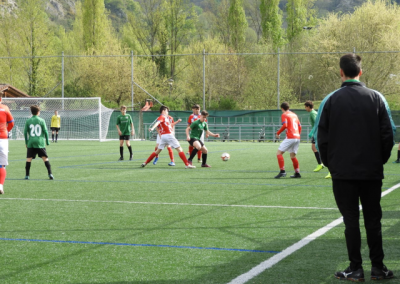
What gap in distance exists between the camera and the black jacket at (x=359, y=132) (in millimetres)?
4480

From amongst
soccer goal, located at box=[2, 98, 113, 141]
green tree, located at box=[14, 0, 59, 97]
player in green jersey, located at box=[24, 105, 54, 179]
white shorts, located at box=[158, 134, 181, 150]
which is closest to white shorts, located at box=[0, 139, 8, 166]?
player in green jersey, located at box=[24, 105, 54, 179]

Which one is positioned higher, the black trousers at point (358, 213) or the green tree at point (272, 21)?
the green tree at point (272, 21)

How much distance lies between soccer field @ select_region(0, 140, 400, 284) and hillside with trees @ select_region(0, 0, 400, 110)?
2695 cm

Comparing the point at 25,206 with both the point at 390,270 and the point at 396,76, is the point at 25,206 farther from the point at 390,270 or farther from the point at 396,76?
the point at 396,76

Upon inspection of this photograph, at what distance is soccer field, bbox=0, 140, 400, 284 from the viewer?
4883mm

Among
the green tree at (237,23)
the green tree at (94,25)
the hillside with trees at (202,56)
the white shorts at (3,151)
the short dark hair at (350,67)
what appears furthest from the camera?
the green tree at (237,23)

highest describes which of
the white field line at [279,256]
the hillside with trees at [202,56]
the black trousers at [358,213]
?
the hillside with trees at [202,56]

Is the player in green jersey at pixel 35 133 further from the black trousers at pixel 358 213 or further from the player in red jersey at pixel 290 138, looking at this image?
the black trousers at pixel 358 213

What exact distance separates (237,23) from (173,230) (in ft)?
171

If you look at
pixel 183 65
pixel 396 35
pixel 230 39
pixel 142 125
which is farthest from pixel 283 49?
pixel 142 125

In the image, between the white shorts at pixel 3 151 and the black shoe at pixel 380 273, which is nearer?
the black shoe at pixel 380 273

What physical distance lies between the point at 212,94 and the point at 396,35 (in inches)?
628

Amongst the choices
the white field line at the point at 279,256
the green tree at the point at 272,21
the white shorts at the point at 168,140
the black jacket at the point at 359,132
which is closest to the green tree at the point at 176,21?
the green tree at the point at 272,21

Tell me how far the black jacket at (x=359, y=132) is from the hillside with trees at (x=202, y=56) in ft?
109
